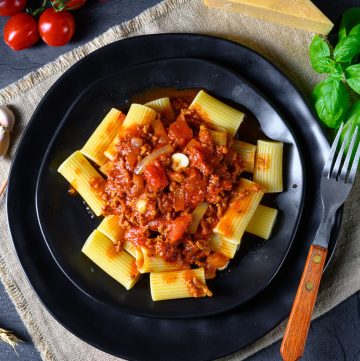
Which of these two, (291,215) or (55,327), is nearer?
(291,215)

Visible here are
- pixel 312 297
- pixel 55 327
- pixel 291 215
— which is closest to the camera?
pixel 312 297

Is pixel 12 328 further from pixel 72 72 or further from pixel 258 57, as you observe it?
pixel 258 57

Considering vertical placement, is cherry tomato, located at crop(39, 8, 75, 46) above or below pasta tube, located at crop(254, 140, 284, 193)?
above

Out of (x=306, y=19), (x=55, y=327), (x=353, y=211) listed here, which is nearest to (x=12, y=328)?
(x=55, y=327)

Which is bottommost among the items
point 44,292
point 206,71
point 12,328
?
point 12,328

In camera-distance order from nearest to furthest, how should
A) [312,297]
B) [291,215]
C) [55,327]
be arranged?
[312,297], [291,215], [55,327]

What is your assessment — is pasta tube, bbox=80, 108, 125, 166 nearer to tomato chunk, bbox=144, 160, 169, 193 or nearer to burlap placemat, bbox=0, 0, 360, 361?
tomato chunk, bbox=144, 160, 169, 193

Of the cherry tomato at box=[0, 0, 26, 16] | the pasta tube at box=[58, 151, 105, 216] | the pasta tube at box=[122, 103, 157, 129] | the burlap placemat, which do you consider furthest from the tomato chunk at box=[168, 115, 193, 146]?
the cherry tomato at box=[0, 0, 26, 16]
